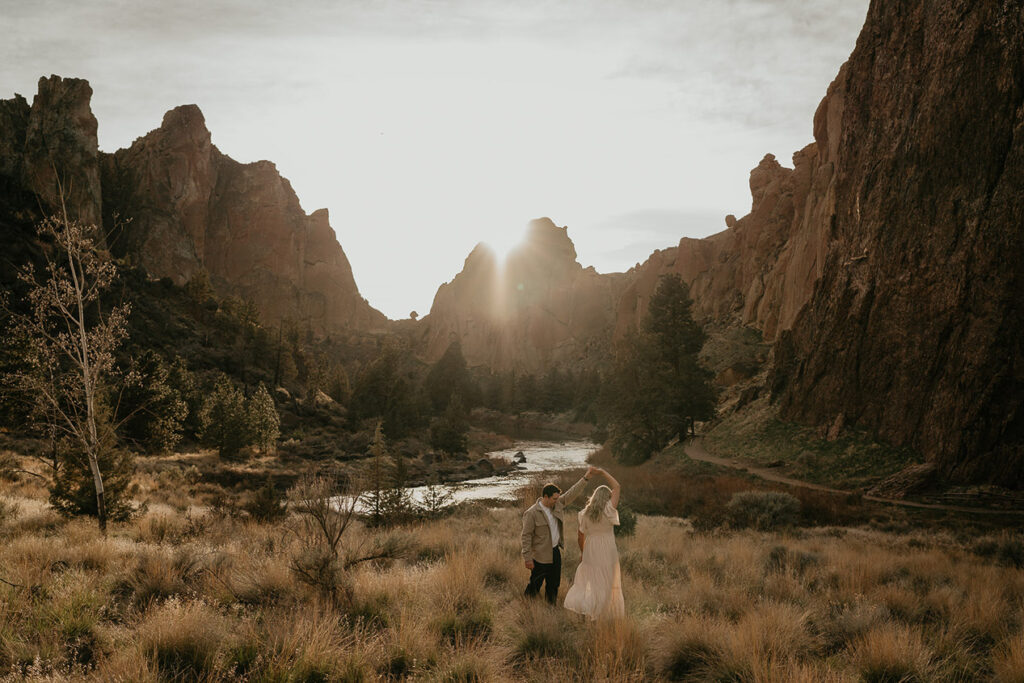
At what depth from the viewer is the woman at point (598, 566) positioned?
607cm

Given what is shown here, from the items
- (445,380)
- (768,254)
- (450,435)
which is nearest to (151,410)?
(450,435)

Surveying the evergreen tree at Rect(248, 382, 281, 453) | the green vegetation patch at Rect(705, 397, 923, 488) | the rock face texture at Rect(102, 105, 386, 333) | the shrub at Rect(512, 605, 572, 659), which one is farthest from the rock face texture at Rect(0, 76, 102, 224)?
A: the shrub at Rect(512, 605, 572, 659)

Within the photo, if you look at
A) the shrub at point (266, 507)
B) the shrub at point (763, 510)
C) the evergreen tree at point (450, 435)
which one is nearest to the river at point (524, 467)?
the evergreen tree at point (450, 435)

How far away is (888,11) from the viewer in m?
29.6

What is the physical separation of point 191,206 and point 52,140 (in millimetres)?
76443

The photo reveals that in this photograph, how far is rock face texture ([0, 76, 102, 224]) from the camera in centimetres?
5841

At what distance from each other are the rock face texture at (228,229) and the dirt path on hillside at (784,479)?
10109 centimetres

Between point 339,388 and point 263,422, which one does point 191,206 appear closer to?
point 339,388

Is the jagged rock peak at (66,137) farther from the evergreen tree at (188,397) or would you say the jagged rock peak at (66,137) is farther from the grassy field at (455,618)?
the grassy field at (455,618)

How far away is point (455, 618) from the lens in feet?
18.2

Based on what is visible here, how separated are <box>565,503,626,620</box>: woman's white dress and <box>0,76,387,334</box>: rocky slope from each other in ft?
221

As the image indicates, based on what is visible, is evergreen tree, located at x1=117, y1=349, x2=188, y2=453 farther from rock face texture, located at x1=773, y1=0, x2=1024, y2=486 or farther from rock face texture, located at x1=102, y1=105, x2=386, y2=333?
rock face texture, located at x1=102, y1=105, x2=386, y2=333

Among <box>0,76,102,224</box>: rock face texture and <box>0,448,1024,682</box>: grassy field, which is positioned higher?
<box>0,76,102,224</box>: rock face texture

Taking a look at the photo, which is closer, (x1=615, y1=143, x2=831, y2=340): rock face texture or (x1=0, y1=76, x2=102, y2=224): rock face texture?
(x1=615, y1=143, x2=831, y2=340): rock face texture
